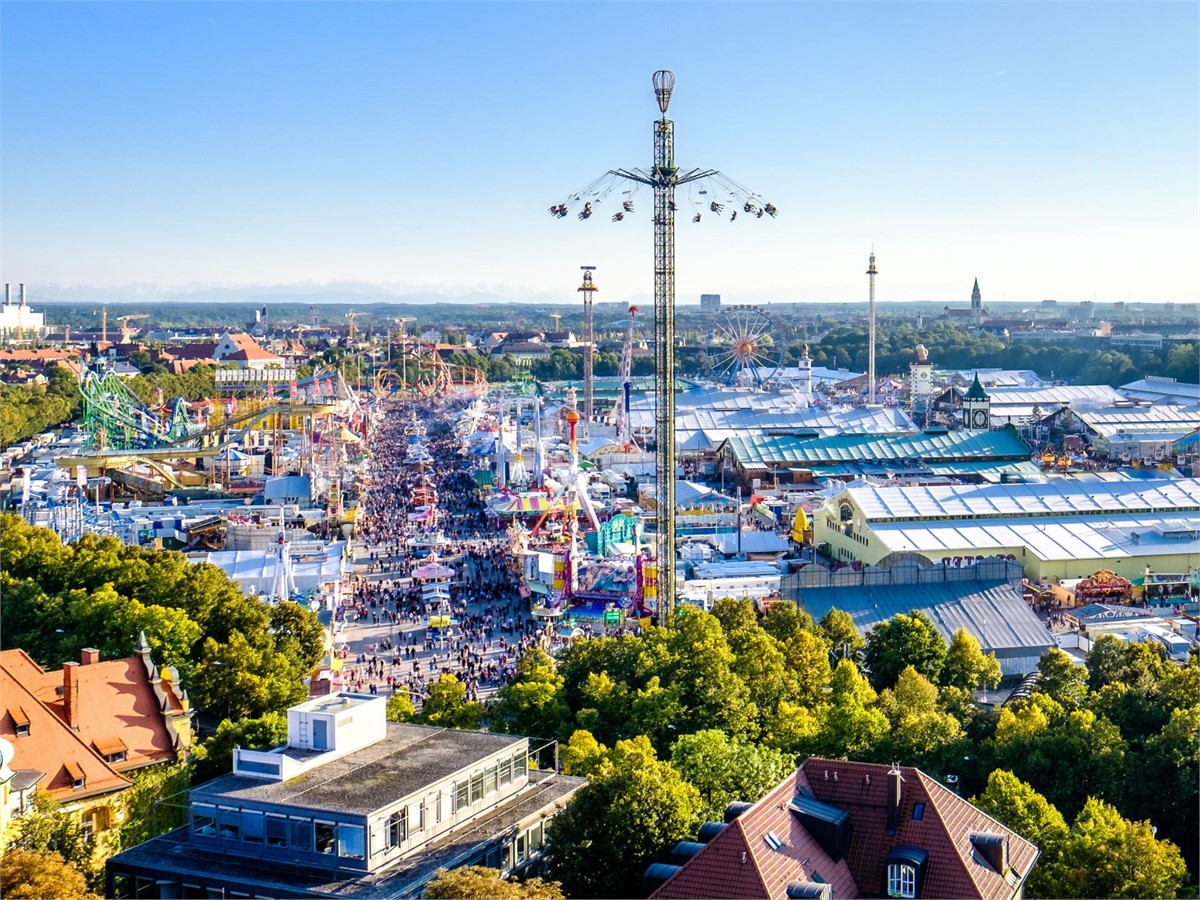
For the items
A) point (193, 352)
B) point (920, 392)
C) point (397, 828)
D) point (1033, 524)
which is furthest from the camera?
point (193, 352)

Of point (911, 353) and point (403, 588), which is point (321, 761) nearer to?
point (403, 588)

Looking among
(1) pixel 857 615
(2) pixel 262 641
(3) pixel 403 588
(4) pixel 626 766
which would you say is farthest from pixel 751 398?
(4) pixel 626 766

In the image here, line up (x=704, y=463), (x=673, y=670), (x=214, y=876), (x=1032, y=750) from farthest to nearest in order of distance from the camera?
1. (x=704, y=463)
2. (x=673, y=670)
3. (x=1032, y=750)
4. (x=214, y=876)

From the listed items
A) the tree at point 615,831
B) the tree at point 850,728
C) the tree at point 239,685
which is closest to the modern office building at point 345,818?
the tree at point 615,831

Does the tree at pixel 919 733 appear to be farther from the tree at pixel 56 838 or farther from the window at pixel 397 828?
the tree at pixel 56 838

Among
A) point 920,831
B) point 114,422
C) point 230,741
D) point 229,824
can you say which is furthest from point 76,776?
point 114,422

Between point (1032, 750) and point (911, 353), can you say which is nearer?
point (1032, 750)

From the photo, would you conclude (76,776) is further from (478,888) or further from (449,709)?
(478,888)
